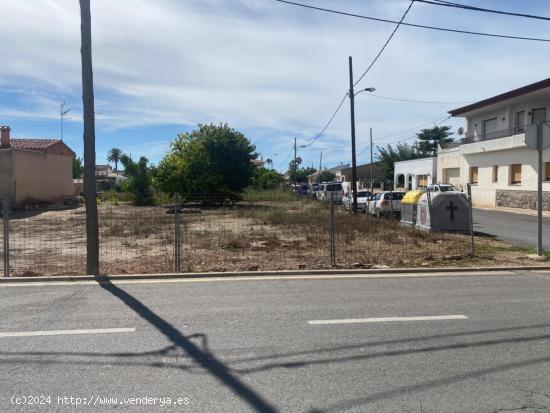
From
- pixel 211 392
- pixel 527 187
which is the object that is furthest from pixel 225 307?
pixel 527 187

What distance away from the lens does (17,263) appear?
1117 centimetres

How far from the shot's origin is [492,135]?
38.3 m

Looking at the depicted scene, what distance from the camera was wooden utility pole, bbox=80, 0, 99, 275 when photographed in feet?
30.3

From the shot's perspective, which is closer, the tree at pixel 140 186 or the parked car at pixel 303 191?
the tree at pixel 140 186

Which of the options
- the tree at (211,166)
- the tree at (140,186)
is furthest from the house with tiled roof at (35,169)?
the tree at (211,166)

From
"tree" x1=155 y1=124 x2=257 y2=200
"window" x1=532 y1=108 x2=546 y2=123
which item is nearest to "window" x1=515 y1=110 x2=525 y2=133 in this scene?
"window" x1=532 y1=108 x2=546 y2=123

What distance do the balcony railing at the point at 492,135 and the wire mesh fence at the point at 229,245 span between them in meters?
20.1

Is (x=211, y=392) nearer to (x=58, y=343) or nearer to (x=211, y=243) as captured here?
(x=58, y=343)

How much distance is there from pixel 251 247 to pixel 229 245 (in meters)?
0.64

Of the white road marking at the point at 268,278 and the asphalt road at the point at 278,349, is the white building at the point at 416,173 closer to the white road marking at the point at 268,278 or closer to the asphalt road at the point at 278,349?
the white road marking at the point at 268,278

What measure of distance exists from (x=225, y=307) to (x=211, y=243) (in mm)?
7760

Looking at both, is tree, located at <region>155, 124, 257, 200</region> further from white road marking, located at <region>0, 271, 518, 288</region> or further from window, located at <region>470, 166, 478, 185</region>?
white road marking, located at <region>0, 271, 518, 288</region>

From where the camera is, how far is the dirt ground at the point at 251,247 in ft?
34.5

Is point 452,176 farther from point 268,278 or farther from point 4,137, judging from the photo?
point 268,278
